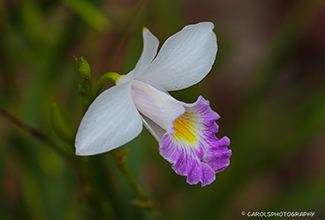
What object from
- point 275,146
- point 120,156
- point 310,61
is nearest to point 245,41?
point 310,61

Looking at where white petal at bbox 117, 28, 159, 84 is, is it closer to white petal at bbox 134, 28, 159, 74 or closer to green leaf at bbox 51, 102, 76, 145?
white petal at bbox 134, 28, 159, 74

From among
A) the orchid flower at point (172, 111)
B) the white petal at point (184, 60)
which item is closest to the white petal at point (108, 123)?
the orchid flower at point (172, 111)

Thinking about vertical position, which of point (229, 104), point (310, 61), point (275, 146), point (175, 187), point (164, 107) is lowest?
point (175, 187)

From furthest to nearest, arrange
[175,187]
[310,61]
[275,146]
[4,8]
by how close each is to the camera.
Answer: [310,61]
[175,187]
[275,146]
[4,8]

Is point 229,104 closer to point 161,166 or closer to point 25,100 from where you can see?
point 161,166

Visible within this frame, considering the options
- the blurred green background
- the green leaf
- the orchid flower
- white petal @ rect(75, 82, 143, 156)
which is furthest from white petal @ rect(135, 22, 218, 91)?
the blurred green background

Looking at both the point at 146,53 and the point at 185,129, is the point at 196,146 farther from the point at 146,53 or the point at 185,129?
Result: the point at 146,53

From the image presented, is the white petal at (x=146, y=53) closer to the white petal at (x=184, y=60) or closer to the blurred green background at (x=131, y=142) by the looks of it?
the white petal at (x=184, y=60)
